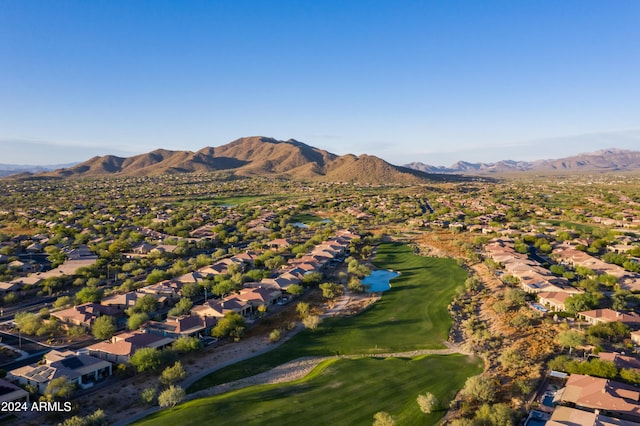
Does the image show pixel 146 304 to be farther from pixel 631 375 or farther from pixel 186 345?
pixel 631 375

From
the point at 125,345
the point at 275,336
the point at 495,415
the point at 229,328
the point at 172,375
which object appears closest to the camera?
the point at 495,415

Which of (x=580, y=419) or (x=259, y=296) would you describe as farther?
(x=259, y=296)

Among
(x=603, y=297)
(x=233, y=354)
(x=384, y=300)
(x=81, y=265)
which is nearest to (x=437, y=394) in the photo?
(x=233, y=354)

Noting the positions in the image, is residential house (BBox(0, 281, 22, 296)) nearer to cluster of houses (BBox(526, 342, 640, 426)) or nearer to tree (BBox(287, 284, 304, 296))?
tree (BBox(287, 284, 304, 296))

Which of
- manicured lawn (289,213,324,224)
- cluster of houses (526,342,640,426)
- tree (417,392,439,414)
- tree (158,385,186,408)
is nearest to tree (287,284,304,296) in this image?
tree (158,385,186,408)

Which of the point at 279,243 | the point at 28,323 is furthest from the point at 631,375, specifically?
the point at 279,243

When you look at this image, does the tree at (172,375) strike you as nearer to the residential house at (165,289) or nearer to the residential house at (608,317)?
the residential house at (165,289)

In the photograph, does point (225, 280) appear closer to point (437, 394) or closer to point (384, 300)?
point (384, 300)
